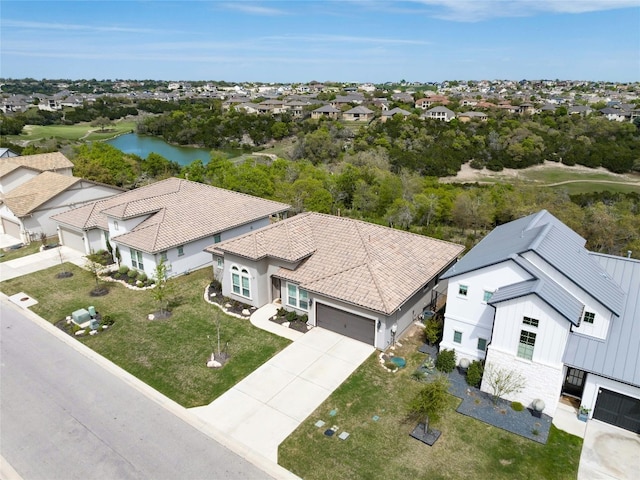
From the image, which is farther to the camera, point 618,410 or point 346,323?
point 346,323

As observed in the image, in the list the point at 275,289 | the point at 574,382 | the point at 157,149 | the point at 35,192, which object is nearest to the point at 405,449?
the point at 574,382

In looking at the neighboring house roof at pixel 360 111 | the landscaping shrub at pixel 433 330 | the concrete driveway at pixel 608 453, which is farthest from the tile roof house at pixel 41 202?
the neighboring house roof at pixel 360 111

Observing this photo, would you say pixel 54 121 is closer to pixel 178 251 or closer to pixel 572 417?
pixel 178 251

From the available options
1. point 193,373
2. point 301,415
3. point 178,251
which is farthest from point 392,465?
point 178,251

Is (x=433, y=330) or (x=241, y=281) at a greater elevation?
(x=241, y=281)

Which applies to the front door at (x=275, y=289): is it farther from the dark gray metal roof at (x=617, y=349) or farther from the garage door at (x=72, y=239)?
the garage door at (x=72, y=239)

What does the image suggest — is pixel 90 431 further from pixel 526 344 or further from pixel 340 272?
pixel 526 344
